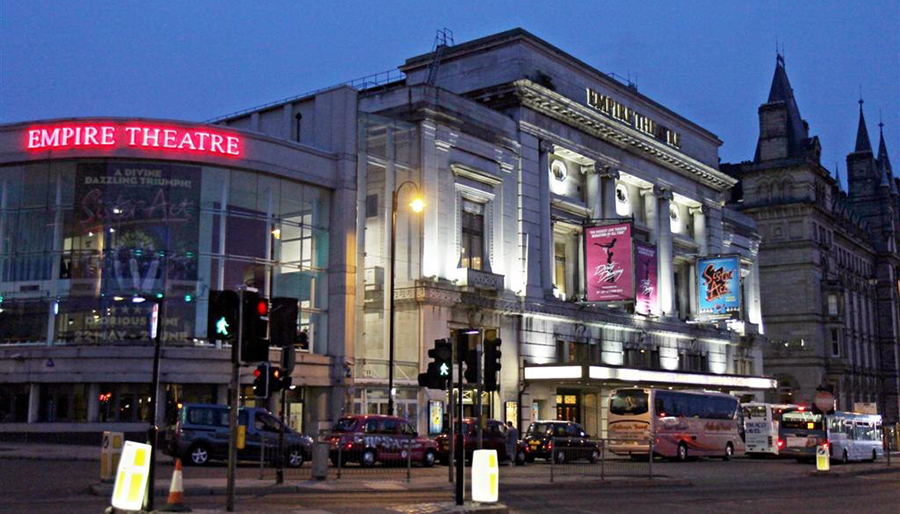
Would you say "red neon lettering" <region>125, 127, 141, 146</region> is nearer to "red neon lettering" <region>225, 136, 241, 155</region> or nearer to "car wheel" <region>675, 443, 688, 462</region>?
"red neon lettering" <region>225, 136, 241, 155</region>

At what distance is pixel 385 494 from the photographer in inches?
942

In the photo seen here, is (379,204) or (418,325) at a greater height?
(379,204)

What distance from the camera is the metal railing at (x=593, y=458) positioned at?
31641 millimetres

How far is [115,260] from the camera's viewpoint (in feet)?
131

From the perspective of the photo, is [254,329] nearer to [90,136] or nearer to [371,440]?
[371,440]

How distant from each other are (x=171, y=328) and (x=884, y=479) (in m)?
27.7

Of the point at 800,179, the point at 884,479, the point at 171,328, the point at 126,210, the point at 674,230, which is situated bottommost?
the point at 884,479

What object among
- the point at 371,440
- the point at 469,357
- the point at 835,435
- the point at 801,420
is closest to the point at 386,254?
the point at 371,440

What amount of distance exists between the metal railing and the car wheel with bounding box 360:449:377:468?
19.3 ft

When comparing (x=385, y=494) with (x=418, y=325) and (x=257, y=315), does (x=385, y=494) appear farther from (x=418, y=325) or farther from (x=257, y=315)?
(x=418, y=325)

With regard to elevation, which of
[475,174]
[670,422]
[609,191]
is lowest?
[670,422]

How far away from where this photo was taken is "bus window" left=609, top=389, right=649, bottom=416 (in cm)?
Answer: 4434

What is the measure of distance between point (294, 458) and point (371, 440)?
2.60 meters

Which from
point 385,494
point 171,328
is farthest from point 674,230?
point 385,494
